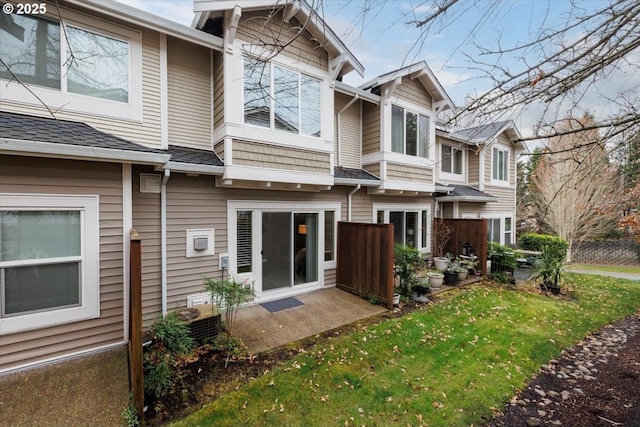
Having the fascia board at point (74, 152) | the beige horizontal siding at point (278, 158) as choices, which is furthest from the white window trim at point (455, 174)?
the fascia board at point (74, 152)

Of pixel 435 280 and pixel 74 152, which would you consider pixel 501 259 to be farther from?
pixel 74 152

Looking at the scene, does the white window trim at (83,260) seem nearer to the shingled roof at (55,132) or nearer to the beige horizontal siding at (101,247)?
the beige horizontal siding at (101,247)

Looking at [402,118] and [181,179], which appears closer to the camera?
[181,179]

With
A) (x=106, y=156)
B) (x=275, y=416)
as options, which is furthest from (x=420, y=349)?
(x=106, y=156)

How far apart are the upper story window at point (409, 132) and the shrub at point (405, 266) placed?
3152 mm

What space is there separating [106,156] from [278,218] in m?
3.54

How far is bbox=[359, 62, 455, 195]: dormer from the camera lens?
313 inches

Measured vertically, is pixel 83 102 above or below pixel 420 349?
above

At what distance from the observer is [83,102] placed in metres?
4.41

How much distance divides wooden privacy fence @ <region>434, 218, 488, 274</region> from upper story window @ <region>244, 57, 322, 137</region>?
6.19m

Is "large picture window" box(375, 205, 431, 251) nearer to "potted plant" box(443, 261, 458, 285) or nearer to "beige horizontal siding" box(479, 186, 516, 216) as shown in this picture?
"potted plant" box(443, 261, 458, 285)

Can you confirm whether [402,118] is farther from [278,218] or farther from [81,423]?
[81,423]

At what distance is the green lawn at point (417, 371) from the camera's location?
122 inches
